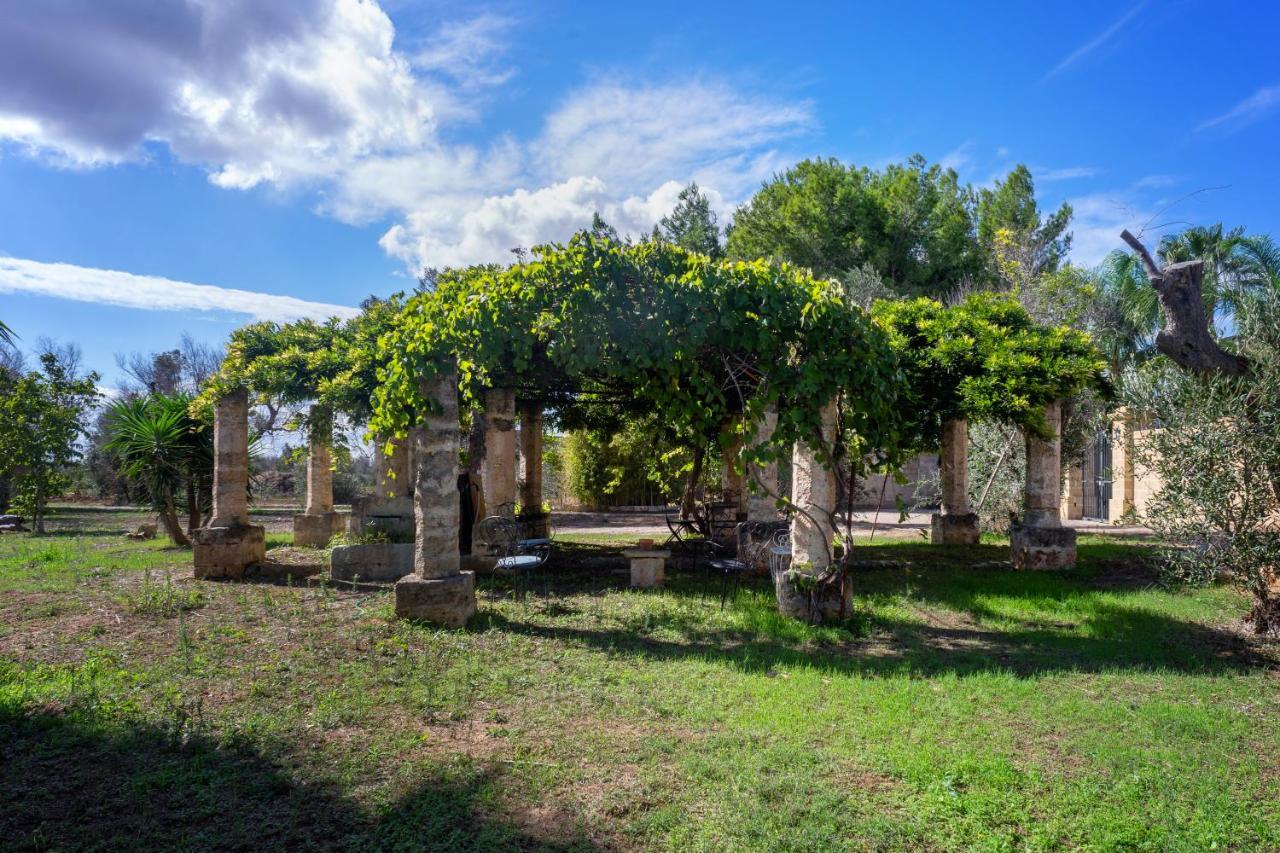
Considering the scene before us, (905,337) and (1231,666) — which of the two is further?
(905,337)

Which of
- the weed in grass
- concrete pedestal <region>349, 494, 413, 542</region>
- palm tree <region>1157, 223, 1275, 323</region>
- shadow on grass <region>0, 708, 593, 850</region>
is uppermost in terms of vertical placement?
palm tree <region>1157, 223, 1275, 323</region>

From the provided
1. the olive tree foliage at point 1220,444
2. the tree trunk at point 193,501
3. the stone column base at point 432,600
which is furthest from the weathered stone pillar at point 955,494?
the tree trunk at point 193,501

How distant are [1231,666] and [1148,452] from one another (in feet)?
7.58

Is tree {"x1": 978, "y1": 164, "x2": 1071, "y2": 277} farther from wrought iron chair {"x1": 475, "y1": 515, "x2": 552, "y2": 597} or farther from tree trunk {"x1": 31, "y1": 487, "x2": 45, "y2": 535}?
tree trunk {"x1": 31, "y1": 487, "x2": 45, "y2": 535}

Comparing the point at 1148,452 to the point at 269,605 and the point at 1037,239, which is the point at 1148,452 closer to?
the point at 269,605

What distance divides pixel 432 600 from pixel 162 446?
8.01 meters

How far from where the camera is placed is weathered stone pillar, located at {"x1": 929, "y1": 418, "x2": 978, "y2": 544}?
13.2 meters

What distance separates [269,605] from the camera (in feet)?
25.0

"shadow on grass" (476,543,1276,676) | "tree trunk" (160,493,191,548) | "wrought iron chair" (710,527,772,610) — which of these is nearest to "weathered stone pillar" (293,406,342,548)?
"tree trunk" (160,493,191,548)

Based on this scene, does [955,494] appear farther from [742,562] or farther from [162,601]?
[162,601]

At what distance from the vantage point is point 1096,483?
19.7 meters

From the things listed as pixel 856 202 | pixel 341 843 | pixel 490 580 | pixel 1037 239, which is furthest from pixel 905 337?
pixel 1037 239

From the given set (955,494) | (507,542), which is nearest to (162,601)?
(507,542)

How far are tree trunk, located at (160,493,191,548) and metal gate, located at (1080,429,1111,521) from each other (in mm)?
20247
